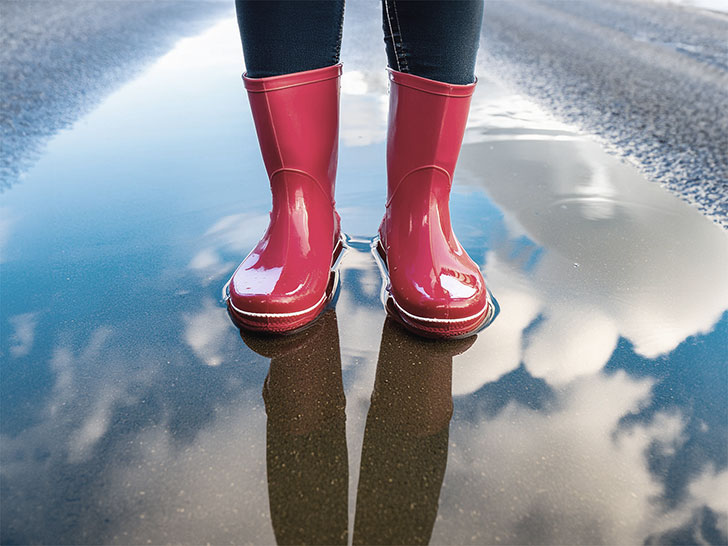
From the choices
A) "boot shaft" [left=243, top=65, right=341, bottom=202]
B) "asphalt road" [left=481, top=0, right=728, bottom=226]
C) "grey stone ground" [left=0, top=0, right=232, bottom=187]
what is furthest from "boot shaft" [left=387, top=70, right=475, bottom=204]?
"grey stone ground" [left=0, top=0, right=232, bottom=187]

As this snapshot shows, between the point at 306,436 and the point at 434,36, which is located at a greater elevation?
the point at 434,36

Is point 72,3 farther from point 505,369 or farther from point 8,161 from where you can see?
point 505,369

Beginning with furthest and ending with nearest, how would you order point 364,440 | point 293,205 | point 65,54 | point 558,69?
point 558,69, point 65,54, point 293,205, point 364,440

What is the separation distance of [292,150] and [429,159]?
0.23 meters

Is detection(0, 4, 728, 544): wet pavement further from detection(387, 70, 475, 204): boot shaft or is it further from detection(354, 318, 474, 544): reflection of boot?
detection(387, 70, 475, 204): boot shaft

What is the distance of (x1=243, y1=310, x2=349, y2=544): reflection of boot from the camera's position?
67cm

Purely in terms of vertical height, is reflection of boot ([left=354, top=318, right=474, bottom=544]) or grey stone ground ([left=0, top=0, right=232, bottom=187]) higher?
reflection of boot ([left=354, top=318, right=474, bottom=544])

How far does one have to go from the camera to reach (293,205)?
1.02m

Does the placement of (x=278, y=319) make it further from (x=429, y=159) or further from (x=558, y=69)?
(x=558, y=69)

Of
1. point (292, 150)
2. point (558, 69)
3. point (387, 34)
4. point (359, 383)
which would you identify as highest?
point (387, 34)

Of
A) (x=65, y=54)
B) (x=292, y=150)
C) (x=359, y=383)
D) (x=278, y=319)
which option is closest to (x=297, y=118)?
(x=292, y=150)

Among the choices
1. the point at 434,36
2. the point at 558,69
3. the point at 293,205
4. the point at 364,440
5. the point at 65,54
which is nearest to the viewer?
the point at 364,440

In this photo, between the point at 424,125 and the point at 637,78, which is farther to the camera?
the point at 637,78

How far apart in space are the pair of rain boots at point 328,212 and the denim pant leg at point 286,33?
2cm
